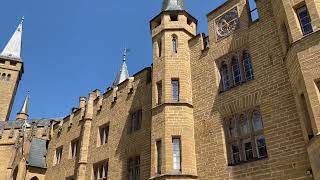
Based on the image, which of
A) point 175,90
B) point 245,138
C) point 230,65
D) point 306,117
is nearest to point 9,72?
point 175,90

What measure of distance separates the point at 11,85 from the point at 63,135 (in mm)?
36883

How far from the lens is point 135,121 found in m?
17.8

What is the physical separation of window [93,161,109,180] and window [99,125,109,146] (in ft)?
4.59

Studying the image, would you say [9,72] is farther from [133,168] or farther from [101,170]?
[133,168]

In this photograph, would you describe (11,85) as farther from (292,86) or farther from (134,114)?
(292,86)

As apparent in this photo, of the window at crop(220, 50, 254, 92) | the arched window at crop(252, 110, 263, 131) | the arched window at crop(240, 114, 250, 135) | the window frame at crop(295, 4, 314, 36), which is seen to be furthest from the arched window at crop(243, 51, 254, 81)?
the window frame at crop(295, 4, 314, 36)

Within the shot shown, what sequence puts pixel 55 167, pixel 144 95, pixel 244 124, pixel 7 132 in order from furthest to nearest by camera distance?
pixel 7 132, pixel 55 167, pixel 144 95, pixel 244 124

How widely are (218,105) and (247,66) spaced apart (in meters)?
2.05

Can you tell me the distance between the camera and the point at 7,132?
28.6 meters

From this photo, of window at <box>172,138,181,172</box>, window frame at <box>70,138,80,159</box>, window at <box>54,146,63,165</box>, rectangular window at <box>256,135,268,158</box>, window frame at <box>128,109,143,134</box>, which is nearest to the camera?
rectangular window at <box>256,135,268,158</box>

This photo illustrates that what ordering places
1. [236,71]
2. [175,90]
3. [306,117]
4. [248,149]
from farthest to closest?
[175,90], [236,71], [248,149], [306,117]

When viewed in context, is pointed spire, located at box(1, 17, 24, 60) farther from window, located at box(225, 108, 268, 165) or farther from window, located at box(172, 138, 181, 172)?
window, located at box(225, 108, 268, 165)

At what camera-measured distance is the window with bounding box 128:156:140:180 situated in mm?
16163

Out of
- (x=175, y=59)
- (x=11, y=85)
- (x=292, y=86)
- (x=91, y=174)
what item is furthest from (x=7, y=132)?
(x=11, y=85)
